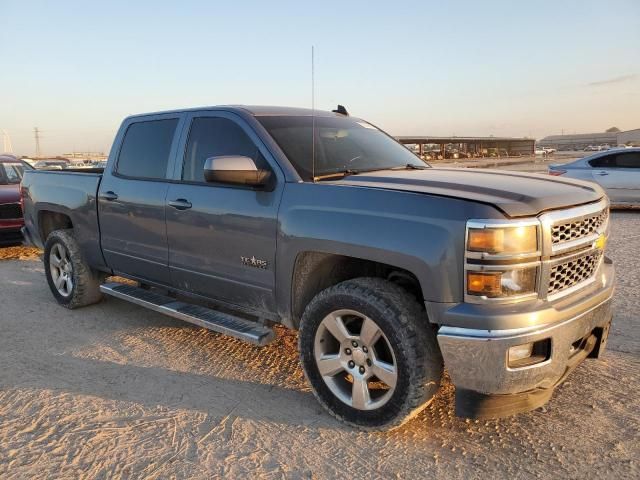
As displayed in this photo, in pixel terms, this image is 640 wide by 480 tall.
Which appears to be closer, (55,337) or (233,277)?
(233,277)

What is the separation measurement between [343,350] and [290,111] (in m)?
2.04

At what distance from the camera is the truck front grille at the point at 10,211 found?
841 centimetres

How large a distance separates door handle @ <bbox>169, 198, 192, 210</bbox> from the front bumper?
2.18 metres

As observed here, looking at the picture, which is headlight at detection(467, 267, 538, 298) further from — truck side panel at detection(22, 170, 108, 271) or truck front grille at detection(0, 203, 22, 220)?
truck front grille at detection(0, 203, 22, 220)

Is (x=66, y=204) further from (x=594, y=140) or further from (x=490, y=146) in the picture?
(x=594, y=140)

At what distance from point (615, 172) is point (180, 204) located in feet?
35.4

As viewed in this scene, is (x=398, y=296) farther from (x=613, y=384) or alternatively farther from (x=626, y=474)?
(x=613, y=384)

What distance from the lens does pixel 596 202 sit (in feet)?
10.3

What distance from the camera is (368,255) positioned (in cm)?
293

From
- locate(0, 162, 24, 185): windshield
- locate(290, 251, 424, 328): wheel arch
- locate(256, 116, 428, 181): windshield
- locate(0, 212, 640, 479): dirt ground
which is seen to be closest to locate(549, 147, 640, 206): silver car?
locate(0, 212, 640, 479): dirt ground

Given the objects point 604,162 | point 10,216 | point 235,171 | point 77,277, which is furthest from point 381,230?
point 604,162

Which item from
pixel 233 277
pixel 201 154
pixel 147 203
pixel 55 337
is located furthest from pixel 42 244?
pixel 233 277

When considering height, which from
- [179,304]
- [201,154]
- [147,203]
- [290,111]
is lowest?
[179,304]

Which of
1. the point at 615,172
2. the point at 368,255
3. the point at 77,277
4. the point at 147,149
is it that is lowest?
the point at 77,277
